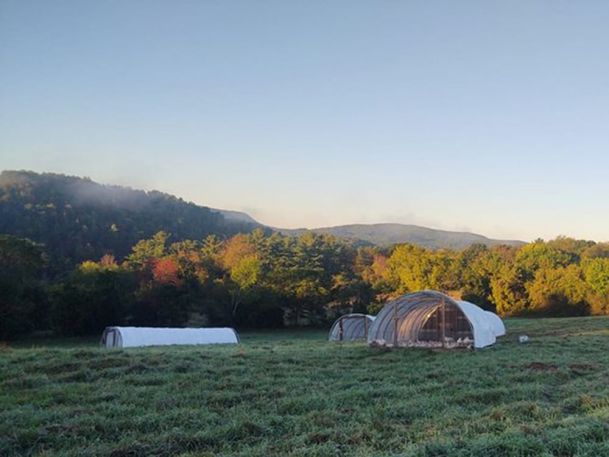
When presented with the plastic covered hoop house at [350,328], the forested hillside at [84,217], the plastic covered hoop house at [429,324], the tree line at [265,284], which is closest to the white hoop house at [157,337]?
the plastic covered hoop house at [350,328]

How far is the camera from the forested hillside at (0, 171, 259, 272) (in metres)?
65.8

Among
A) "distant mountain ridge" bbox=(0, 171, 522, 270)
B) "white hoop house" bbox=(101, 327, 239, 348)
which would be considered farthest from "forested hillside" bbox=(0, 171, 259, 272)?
"white hoop house" bbox=(101, 327, 239, 348)

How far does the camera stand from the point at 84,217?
242ft

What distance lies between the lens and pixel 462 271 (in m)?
54.6

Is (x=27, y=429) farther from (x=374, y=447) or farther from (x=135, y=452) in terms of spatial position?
(x=374, y=447)

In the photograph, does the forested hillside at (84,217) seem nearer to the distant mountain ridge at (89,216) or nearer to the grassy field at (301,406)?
the distant mountain ridge at (89,216)

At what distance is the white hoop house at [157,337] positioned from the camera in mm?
25828

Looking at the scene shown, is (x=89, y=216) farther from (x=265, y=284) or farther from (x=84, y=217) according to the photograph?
(x=265, y=284)

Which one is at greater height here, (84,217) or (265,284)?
(84,217)

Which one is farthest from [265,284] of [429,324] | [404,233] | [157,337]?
[404,233]

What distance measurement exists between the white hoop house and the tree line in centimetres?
1225

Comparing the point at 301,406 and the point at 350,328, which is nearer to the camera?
the point at 301,406

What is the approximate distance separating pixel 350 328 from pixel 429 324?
7.83m

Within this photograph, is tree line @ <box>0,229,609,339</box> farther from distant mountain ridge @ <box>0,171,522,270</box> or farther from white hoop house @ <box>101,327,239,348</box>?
white hoop house @ <box>101,327,239,348</box>
